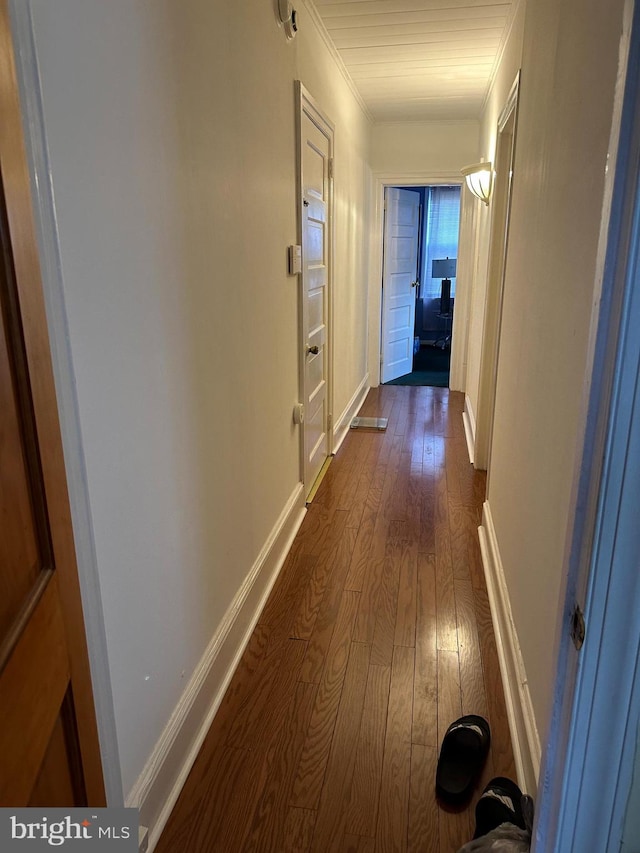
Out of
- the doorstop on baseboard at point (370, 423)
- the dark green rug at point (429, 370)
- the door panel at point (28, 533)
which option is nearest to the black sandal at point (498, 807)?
the door panel at point (28, 533)

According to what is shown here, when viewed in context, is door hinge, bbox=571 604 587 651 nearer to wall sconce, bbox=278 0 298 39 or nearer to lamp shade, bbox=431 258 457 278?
wall sconce, bbox=278 0 298 39

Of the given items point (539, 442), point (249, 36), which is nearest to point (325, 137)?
point (249, 36)

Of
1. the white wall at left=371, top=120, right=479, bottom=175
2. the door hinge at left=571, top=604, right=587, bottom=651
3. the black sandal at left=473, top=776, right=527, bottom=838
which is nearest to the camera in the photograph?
the door hinge at left=571, top=604, right=587, bottom=651

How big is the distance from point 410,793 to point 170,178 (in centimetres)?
168

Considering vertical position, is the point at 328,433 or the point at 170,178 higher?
the point at 170,178

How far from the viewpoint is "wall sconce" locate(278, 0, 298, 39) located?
7.49 feet

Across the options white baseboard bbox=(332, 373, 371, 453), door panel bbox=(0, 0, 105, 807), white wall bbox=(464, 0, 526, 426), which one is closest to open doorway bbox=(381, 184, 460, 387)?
white baseboard bbox=(332, 373, 371, 453)

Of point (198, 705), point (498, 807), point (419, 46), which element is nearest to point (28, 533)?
point (198, 705)

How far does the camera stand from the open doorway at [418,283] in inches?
239

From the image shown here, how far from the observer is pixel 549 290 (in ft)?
5.33

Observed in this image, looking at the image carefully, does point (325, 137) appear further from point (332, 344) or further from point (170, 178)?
point (170, 178)

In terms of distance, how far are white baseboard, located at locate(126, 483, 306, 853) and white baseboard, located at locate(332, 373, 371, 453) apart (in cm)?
178

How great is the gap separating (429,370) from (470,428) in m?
2.68

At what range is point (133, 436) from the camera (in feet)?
4.17
